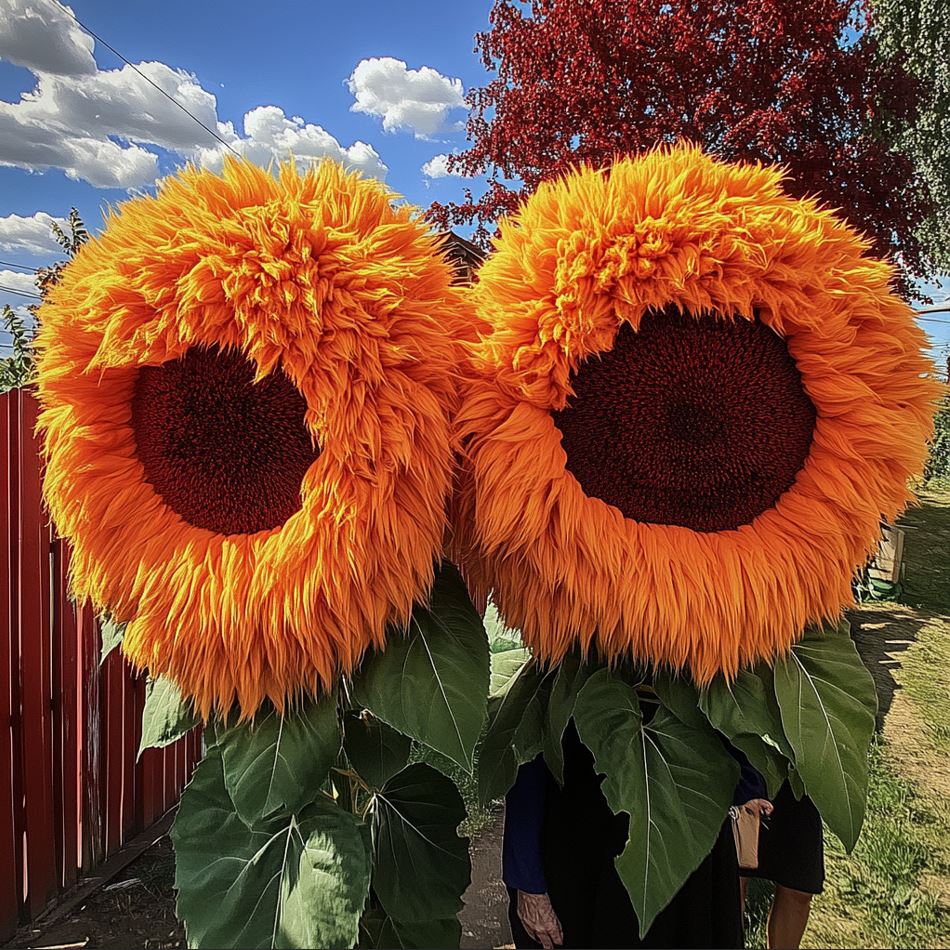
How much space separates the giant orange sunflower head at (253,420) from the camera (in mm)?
910

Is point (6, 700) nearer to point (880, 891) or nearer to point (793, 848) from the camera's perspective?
point (793, 848)

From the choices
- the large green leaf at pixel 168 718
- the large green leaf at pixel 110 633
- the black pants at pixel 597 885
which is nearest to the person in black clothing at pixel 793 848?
the black pants at pixel 597 885

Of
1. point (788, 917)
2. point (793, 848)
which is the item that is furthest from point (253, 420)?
point (788, 917)

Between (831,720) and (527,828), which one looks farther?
(527,828)

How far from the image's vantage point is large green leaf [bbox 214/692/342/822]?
3.17 ft

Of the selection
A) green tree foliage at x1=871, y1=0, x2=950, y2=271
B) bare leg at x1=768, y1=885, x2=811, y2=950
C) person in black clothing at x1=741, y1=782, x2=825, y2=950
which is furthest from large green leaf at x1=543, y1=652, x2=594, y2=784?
green tree foliage at x1=871, y1=0, x2=950, y2=271

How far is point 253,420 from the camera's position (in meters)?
0.94

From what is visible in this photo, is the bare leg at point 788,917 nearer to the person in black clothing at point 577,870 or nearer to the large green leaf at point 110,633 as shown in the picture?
the person in black clothing at point 577,870

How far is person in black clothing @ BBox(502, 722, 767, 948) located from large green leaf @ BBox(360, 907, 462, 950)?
144mm

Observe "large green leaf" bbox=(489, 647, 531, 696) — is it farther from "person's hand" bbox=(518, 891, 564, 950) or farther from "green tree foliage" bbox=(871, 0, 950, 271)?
"green tree foliage" bbox=(871, 0, 950, 271)

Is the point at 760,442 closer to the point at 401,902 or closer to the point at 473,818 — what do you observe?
the point at 401,902

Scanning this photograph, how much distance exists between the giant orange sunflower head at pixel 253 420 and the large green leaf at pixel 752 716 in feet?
1.45

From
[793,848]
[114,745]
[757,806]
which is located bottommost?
[114,745]

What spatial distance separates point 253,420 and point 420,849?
80 cm
